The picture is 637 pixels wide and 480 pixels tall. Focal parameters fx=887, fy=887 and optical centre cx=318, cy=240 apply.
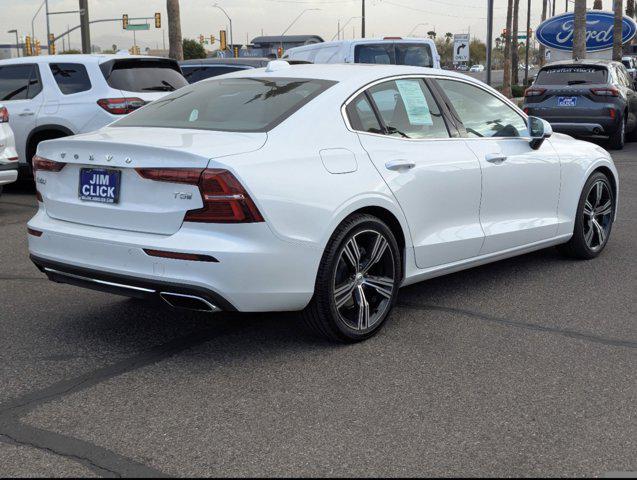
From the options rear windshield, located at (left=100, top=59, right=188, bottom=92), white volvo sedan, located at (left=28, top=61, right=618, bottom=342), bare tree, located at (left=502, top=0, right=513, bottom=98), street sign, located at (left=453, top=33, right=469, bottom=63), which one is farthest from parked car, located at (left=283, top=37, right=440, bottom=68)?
bare tree, located at (left=502, top=0, right=513, bottom=98)

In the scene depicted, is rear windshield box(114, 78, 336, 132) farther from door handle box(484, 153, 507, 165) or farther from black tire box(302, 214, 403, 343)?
door handle box(484, 153, 507, 165)

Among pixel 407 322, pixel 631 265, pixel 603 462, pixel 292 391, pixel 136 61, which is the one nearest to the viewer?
pixel 603 462

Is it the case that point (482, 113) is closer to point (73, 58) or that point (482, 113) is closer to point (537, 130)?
point (537, 130)

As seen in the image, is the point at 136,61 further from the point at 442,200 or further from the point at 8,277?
the point at 442,200

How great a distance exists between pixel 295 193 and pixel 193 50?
297ft

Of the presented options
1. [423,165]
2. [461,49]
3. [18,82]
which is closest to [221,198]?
[423,165]

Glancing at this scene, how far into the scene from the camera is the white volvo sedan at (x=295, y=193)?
4363mm

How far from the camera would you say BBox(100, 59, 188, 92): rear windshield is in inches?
437

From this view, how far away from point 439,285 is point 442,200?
3.56ft

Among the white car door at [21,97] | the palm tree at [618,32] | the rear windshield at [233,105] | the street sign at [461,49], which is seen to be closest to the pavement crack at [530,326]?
the rear windshield at [233,105]

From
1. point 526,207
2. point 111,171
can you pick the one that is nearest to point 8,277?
point 111,171

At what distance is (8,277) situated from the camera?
6660 millimetres

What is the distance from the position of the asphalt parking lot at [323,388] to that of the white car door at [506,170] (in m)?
0.47

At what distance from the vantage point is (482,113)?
6129mm
